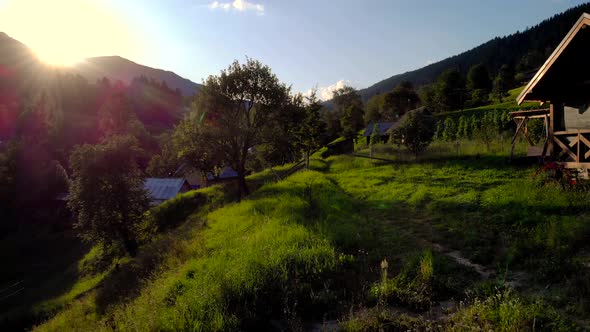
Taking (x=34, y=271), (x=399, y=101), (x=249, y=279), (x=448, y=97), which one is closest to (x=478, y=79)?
(x=448, y=97)

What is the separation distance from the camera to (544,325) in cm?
371

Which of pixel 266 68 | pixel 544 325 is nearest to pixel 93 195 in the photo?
pixel 266 68

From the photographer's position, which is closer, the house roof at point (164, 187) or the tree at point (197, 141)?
the tree at point (197, 141)

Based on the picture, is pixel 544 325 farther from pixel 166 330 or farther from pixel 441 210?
pixel 441 210

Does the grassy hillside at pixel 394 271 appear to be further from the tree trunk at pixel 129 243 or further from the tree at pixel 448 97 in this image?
the tree at pixel 448 97

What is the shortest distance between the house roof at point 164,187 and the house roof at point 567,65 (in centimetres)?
4005

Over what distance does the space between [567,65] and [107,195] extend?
24153 millimetres

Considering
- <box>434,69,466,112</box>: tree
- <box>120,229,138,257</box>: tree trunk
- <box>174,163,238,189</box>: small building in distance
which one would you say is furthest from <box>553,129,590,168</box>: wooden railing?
<box>434,69,466,112</box>: tree

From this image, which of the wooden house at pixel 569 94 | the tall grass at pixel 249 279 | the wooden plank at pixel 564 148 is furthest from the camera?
the wooden plank at pixel 564 148

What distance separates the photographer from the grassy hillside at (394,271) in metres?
4.31

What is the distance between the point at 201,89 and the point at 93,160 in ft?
29.7

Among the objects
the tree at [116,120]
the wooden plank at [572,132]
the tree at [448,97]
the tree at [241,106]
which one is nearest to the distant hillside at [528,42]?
the tree at [448,97]

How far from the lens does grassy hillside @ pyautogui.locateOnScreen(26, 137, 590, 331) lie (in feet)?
14.1

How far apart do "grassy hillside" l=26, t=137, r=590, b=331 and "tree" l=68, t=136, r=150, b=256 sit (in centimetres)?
820
